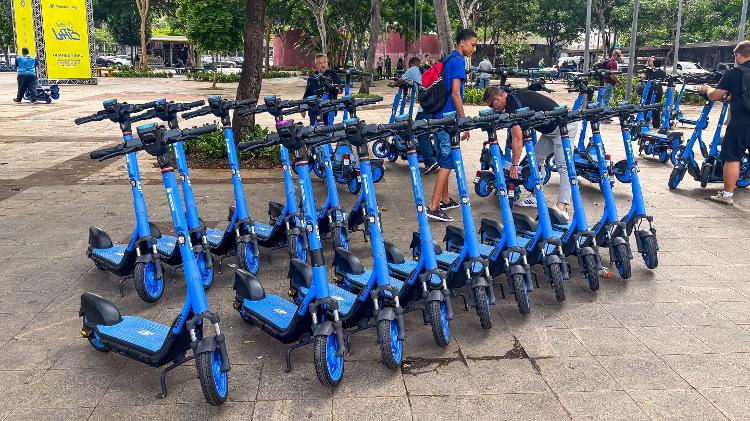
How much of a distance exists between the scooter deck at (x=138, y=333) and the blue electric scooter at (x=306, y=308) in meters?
0.56

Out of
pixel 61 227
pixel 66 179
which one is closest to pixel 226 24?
pixel 66 179

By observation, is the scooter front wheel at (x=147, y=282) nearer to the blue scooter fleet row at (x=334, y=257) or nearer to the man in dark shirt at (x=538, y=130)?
the blue scooter fleet row at (x=334, y=257)

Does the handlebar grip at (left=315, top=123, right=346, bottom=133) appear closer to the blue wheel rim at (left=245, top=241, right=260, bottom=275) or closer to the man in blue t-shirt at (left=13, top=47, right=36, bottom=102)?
the blue wheel rim at (left=245, top=241, right=260, bottom=275)

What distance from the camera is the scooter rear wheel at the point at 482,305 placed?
176 inches

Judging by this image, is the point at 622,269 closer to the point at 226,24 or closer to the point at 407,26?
the point at 226,24

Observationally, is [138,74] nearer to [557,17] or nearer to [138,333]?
[557,17]

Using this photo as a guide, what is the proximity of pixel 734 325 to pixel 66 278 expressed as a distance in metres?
5.20

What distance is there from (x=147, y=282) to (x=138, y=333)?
3.26ft

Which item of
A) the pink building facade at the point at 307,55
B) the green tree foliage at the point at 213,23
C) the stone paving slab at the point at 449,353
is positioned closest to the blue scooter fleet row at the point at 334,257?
the stone paving slab at the point at 449,353

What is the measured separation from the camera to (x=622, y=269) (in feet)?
17.9

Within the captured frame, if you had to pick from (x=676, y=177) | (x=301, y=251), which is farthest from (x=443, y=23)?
(x=301, y=251)

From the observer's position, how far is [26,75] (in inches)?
843

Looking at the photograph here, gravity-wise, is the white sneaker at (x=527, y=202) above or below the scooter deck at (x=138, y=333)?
above

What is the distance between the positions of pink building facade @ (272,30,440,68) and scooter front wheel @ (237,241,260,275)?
43.0 meters
